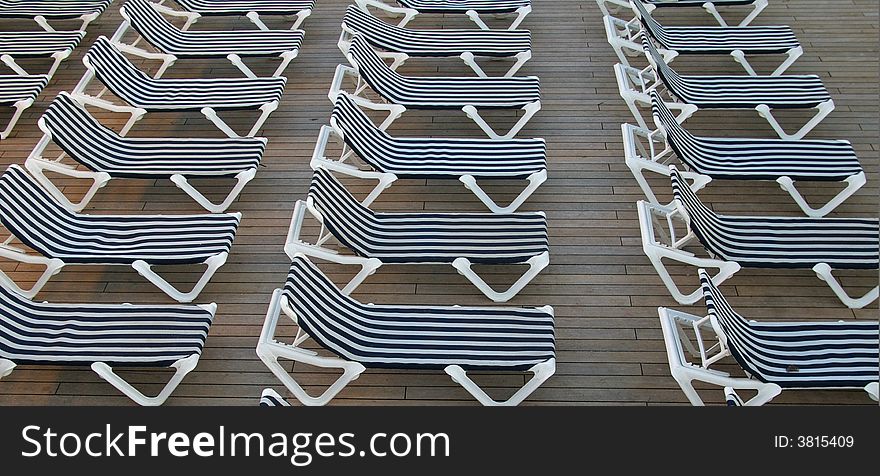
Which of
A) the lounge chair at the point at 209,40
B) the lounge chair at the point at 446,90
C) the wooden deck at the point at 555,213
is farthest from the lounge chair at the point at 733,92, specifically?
the lounge chair at the point at 209,40

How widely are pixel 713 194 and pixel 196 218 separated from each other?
3.06m

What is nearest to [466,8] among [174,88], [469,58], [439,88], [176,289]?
[469,58]

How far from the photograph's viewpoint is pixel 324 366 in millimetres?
4109

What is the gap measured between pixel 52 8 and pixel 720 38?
5.17 m

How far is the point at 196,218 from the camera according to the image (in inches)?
191

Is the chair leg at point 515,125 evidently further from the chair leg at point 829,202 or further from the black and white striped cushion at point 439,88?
the chair leg at point 829,202

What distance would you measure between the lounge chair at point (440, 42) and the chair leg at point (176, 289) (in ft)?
7.46

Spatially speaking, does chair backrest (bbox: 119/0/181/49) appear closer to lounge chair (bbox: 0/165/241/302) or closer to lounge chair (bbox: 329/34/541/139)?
lounge chair (bbox: 329/34/541/139)

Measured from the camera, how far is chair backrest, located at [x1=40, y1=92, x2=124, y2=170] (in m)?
5.31

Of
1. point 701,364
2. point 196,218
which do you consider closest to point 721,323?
point 701,364

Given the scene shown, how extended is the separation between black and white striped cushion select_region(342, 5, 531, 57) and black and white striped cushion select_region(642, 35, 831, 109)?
98cm

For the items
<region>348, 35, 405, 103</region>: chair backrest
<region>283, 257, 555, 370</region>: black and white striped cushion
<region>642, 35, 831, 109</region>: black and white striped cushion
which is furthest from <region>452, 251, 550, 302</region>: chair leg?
<region>642, 35, 831, 109</region>: black and white striped cushion

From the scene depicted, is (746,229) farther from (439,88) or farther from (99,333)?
(99,333)

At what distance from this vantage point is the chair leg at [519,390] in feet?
13.1
